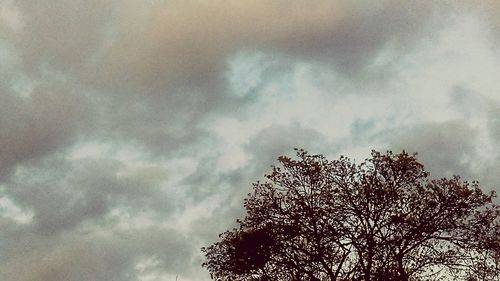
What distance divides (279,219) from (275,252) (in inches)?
123

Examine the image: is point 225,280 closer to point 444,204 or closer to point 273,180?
point 273,180


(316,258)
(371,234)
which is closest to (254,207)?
(316,258)

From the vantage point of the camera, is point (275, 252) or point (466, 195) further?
point (275, 252)

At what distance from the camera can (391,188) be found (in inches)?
1668

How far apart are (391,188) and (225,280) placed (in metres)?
17.3

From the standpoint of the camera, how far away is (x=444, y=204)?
42.0m

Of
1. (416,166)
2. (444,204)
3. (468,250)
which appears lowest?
(468,250)

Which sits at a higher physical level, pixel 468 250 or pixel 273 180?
pixel 273 180

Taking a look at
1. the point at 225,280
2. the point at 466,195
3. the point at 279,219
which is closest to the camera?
the point at 466,195

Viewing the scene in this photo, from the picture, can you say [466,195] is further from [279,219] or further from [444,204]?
[279,219]

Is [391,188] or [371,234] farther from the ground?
[391,188]

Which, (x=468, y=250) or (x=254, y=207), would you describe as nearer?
(x=468, y=250)

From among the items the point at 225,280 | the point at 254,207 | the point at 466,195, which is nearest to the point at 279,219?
the point at 254,207

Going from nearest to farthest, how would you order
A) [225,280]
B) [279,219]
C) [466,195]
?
[466,195] → [279,219] → [225,280]
